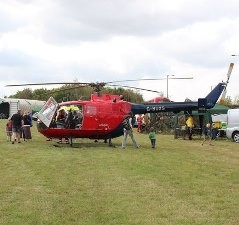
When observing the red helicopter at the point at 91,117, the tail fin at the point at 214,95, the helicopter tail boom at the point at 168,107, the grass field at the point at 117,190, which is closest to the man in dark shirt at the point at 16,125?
the red helicopter at the point at 91,117

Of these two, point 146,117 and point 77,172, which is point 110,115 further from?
point 146,117

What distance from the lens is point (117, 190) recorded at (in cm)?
1072

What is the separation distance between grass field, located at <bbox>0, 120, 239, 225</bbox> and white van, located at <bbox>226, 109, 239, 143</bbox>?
12.4 m

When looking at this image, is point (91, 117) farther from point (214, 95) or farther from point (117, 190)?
point (117, 190)

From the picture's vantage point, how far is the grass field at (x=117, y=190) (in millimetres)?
8273

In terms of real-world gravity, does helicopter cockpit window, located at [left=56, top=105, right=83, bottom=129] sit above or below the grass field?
above

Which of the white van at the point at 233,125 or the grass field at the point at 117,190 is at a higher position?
the white van at the point at 233,125

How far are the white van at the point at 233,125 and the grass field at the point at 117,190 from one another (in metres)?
12.4

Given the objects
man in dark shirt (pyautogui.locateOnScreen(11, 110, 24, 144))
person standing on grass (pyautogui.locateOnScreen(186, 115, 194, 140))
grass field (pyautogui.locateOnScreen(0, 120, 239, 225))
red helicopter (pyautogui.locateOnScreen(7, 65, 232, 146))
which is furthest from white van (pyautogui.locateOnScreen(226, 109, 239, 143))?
man in dark shirt (pyautogui.locateOnScreen(11, 110, 24, 144))

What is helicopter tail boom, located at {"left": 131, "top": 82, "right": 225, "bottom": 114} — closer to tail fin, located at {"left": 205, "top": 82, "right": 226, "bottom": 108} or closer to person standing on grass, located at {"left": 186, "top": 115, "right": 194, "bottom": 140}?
tail fin, located at {"left": 205, "top": 82, "right": 226, "bottom": 108}

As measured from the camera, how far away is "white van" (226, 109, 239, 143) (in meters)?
29.4

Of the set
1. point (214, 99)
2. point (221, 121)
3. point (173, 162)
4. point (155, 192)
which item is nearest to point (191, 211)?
point (155, 192)

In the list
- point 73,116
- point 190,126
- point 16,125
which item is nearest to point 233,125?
point 190,126

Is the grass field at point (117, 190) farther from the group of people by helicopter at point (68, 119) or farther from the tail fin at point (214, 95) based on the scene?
the tail fin at point (214, 95)
